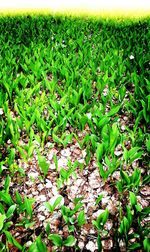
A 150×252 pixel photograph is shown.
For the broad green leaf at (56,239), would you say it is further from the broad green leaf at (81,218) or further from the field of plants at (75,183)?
the broad green leaf at (81,218)

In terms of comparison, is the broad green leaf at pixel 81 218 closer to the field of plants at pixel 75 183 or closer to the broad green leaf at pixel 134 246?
the field of plants at pixel 75 183

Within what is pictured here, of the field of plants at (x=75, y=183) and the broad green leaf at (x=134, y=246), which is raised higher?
the field of plants at (x=75, y=183)

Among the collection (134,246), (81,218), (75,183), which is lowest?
(134,246)

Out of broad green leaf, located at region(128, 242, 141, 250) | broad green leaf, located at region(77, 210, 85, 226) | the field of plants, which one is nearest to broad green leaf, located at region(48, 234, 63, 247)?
the field of plants

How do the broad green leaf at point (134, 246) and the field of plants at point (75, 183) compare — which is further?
the field of plants at point (75, 183)

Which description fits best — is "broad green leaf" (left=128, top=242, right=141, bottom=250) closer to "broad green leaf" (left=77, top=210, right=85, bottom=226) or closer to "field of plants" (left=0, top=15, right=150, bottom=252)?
"field of plants" (left=0, top=15, right=150, bottom=252)

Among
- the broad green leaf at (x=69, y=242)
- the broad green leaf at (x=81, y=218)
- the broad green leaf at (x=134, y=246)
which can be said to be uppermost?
the broad green leaf at (x=81, y=218)

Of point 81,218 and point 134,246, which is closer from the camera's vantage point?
point 134,246

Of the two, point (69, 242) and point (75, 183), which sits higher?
point (75, 183)

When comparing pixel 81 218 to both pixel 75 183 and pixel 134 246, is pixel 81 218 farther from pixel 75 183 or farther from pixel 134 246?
pixel 75 183

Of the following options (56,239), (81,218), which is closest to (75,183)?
(81,218)

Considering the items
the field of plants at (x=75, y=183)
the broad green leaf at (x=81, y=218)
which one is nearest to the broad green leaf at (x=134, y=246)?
the field of plants at (x=75, y=183)

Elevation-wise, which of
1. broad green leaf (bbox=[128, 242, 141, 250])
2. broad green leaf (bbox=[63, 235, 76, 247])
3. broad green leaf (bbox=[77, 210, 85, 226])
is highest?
broad green leaf (bbox=[77, 210, 85, 226])

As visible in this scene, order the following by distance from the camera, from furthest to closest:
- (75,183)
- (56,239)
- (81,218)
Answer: (75,183)
(81,218)
(56,239)
